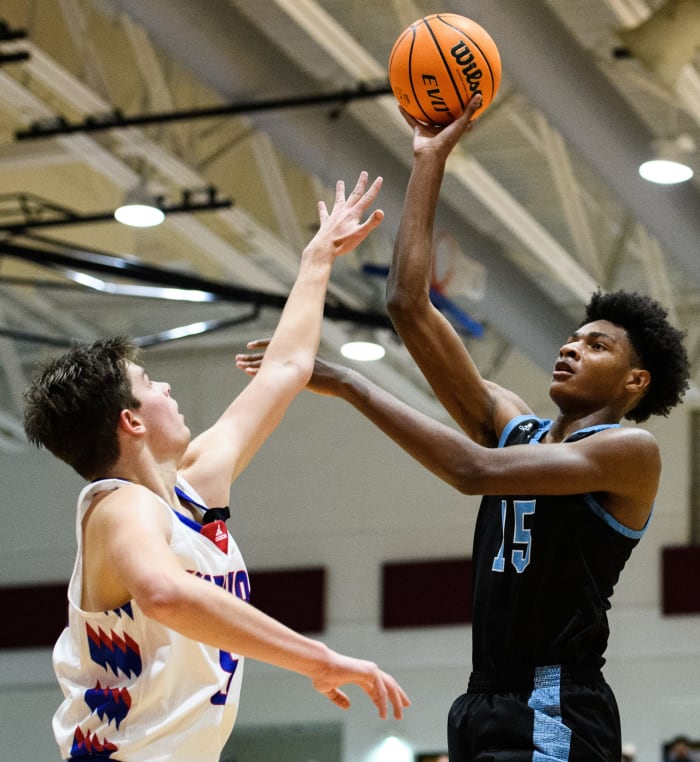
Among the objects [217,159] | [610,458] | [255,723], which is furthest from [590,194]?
[610,458]

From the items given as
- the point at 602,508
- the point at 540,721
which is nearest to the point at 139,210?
the point at 602,508

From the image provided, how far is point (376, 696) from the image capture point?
9.79 feet

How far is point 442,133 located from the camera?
405cm

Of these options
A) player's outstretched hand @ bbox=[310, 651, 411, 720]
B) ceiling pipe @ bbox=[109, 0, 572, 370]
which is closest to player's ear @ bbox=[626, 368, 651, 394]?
player's outstretched hand @ bbox=[310, 651, 411, 720]

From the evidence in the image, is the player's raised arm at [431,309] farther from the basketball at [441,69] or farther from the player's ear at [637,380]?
the player's ear at [637,380]

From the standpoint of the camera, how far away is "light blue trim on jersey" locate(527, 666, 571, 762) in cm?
356

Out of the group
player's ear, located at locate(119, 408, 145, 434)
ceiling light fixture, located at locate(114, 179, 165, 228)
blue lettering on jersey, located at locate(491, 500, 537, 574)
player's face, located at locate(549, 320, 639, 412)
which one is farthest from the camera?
ceiling light fixture, located at locate(114, 179, 165, 228)

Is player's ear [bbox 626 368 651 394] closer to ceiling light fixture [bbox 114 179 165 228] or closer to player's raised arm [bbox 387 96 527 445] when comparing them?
player's raised arm [bbox 387 96 527 445]

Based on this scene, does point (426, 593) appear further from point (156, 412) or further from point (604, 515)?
point (156, 412)

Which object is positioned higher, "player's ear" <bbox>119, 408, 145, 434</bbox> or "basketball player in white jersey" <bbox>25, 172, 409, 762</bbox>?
"player's ear" <bbox>119, 408, 145, 434</bbox>

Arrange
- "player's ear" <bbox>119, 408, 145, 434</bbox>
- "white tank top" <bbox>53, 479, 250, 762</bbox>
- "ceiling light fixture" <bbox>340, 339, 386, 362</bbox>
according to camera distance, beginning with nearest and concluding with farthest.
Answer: "white tank top" <bbox>53, 479, 250, 762</bbox> < "player's ear" <bbox>119, 408, 145, 434</bbox> < "ceiling light fixture" <bbox>340, 339, 386, 362</bbox>

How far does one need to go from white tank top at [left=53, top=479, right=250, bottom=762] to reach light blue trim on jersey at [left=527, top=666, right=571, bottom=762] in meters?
0.79

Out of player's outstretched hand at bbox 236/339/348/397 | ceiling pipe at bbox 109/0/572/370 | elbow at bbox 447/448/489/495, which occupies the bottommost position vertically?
elbow at bbox 447/448/489/495

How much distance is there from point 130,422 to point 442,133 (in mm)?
1304
